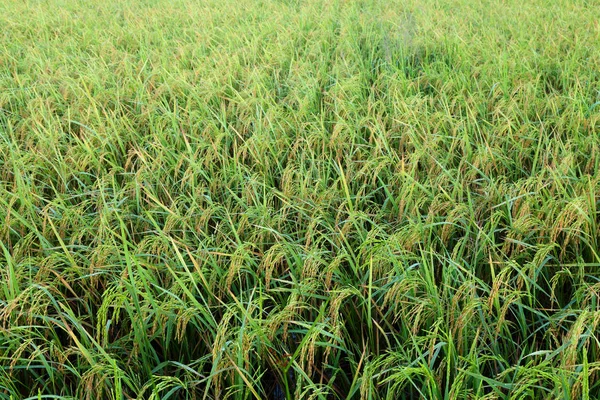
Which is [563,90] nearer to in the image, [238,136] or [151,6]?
[238,136]

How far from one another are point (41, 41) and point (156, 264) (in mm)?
3404

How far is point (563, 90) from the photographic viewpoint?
2.86 meters

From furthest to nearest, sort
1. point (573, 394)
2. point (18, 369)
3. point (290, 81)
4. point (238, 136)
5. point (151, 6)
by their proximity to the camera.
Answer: point (151, 6)
point (290, 81)
point (238, 136)
point (18, 369)
point (573, 394)

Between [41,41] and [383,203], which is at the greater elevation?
[41,41]

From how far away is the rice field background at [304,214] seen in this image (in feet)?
4.40

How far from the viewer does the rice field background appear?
4.40 ft

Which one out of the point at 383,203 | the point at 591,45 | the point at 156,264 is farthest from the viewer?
the point at 591,45

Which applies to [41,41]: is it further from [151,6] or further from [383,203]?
[383,203]

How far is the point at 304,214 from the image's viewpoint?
5.87 ft

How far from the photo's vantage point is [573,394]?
1.14 meters

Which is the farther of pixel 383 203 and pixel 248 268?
pixel 383 203

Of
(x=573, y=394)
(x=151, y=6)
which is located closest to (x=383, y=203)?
(x=573, y=394)

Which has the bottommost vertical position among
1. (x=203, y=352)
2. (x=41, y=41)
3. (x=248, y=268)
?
(x=203, y=352)

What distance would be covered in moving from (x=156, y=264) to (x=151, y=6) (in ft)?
16.0
